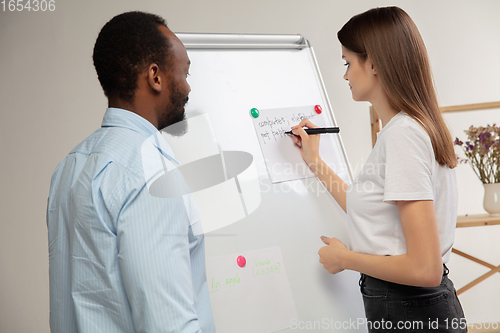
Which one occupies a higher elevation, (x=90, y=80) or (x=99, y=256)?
(x=90, y=80)

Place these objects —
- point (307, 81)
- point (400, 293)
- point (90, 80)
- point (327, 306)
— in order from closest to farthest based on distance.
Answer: point (400, 293), point (327, 306), point (307, 81), point (90, 80)

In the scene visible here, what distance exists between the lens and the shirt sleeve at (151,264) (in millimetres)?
553

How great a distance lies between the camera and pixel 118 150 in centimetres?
61

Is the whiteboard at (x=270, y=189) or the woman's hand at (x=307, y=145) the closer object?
the whiteboard at (x=270, y=189)

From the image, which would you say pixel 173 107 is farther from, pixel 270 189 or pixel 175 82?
pixel 270 189

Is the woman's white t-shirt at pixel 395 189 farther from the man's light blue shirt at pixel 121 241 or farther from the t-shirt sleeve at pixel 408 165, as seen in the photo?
the man's light blue shirt at pixel 121 241

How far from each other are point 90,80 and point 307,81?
1.41m

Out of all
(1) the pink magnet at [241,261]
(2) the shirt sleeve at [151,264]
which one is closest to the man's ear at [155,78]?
(2) the shirt sleeve at [151,264]

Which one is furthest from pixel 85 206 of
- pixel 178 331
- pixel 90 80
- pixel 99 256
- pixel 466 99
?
pixel 466 99

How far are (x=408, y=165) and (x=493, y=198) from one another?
1425mm

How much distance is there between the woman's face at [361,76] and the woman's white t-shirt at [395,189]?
110 mm

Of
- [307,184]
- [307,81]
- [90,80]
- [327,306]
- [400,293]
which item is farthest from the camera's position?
[90,80]

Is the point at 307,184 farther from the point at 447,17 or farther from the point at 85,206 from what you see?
the point at 447,17

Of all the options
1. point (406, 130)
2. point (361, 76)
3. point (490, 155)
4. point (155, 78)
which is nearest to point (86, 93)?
point (155, 78)
